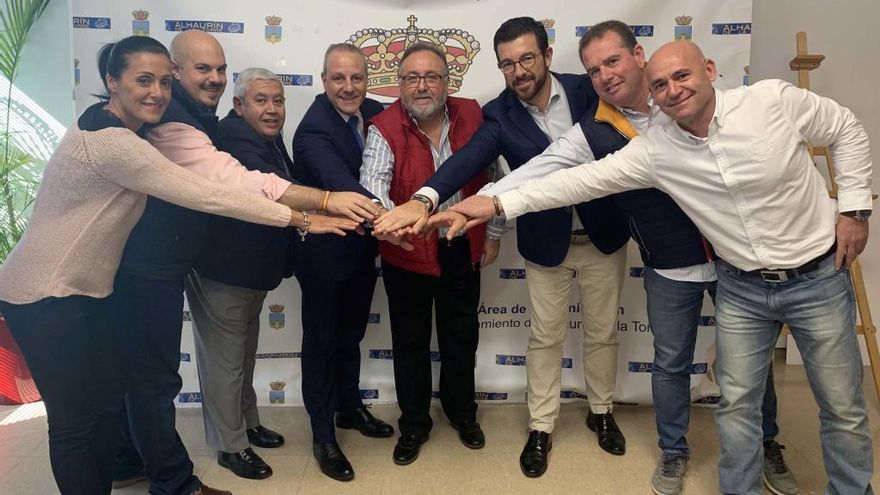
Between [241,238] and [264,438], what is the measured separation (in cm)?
103

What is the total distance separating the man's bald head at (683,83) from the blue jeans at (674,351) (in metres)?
0.64

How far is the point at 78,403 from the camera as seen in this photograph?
1699mm

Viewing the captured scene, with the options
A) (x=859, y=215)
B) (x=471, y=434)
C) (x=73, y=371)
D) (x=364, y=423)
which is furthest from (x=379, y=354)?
(x=859, y=215)

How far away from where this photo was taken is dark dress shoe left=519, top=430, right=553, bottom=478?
2.37m

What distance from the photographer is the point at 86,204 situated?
64.7 inches

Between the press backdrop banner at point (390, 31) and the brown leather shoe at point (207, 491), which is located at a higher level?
the press backdrop banner at point (390, 31)

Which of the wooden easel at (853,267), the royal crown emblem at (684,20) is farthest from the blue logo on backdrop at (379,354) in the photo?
the wooden easel at (853,267)

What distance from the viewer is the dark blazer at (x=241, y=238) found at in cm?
208

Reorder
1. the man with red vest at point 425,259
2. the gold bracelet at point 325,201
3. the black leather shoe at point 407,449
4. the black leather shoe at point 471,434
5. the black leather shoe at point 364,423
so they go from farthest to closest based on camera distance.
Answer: the black leather shoe at point 364,423
the black leather shoe at point 471,434
the black leather shoe at point 407,449
the man with red vest at point 425,259
the gold bracelet at point 325,201

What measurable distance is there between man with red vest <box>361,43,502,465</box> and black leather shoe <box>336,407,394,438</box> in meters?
0.17

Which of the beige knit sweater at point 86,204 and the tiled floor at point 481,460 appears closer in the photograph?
the beige knit sweater at point 86,204

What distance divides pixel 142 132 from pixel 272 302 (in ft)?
4.47

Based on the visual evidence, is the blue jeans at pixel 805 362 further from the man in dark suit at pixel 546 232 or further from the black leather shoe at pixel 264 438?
the black leather shoe at pixel 264 438

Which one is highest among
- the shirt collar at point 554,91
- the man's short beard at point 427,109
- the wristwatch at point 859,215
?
the shirt collar at point 554,91
